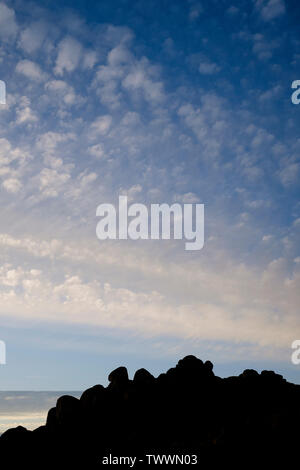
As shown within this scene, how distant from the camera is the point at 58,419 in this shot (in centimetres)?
6425

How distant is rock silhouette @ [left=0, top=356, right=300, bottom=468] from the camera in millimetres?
45938

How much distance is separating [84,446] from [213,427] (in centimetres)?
1963

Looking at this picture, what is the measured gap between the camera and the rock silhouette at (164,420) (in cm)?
4594

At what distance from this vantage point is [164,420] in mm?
63062

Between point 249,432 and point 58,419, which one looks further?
point 58,419

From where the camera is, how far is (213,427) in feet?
184

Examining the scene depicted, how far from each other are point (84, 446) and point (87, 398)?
919 cm
